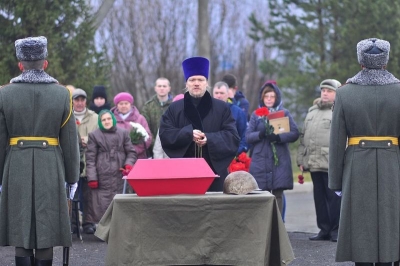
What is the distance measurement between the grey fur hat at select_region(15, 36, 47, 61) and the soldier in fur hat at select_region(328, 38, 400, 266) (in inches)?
89.8

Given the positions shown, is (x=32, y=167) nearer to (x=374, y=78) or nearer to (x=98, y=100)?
(x=374, y=78)

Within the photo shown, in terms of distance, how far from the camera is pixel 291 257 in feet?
22.2

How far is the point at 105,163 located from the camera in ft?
38.9

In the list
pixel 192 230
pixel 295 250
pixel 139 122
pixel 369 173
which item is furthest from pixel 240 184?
pixel 139 122

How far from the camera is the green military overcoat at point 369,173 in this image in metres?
7.17

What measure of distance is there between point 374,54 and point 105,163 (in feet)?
17.6

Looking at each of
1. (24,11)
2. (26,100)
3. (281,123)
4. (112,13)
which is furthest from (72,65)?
(112,13)

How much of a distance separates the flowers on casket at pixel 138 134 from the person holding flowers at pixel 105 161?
24cm

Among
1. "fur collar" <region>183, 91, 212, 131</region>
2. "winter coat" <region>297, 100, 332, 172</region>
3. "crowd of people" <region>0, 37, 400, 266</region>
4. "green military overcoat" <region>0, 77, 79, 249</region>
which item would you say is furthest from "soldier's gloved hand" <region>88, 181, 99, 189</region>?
"green military overcoat" <region>0, 77, 79, 249</region>

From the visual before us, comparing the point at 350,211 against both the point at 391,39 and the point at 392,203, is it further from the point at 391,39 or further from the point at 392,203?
the point at 391,39

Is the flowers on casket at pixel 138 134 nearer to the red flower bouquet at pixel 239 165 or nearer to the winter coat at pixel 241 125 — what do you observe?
the winter coat at pixel 241 125

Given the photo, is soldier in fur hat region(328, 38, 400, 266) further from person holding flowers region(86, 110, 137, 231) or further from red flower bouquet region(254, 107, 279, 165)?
person holding flowers region(86, 110, 137, 231)

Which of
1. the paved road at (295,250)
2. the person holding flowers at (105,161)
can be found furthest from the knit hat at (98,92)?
the paved road at (295,250)

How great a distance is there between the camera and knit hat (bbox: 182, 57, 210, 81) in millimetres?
7988
